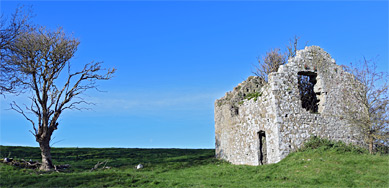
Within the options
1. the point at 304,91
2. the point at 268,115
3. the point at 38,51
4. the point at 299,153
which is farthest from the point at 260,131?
the point at 38,51

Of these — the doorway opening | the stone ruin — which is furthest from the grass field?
the doorway opening

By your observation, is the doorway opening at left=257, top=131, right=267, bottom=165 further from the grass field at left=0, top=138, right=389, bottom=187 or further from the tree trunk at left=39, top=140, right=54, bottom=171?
the tree trunk at left=39, top=140, right=54, bottom=171

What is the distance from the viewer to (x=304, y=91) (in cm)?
2352

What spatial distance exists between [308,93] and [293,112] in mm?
4531

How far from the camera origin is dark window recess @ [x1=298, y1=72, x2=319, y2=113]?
73.4ft

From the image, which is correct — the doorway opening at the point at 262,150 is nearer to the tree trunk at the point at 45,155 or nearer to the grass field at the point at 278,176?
the grass field at the point at 278,176

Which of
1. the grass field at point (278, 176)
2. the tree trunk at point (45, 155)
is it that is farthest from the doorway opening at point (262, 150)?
the tree trunk at point (45, 155)

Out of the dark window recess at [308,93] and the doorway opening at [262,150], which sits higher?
the dark window recess at [308,93]

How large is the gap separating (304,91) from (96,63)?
50.4 ft

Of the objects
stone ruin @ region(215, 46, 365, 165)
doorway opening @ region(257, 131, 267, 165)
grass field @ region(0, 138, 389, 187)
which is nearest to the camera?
grass field @ region(0, 138, 389, 187)

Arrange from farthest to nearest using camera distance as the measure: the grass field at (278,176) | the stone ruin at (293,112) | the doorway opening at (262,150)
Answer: the doorway opening at (262,150), the stone ruin at (293,112), the grass field at (278,176)

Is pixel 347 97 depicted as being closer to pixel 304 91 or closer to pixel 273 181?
pixel 304 91

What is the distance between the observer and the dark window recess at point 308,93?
2239 centimetres

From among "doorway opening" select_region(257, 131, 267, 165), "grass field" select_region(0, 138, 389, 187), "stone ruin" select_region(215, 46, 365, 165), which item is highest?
"stone ruin" select_region(215, 46, 365, 165)
